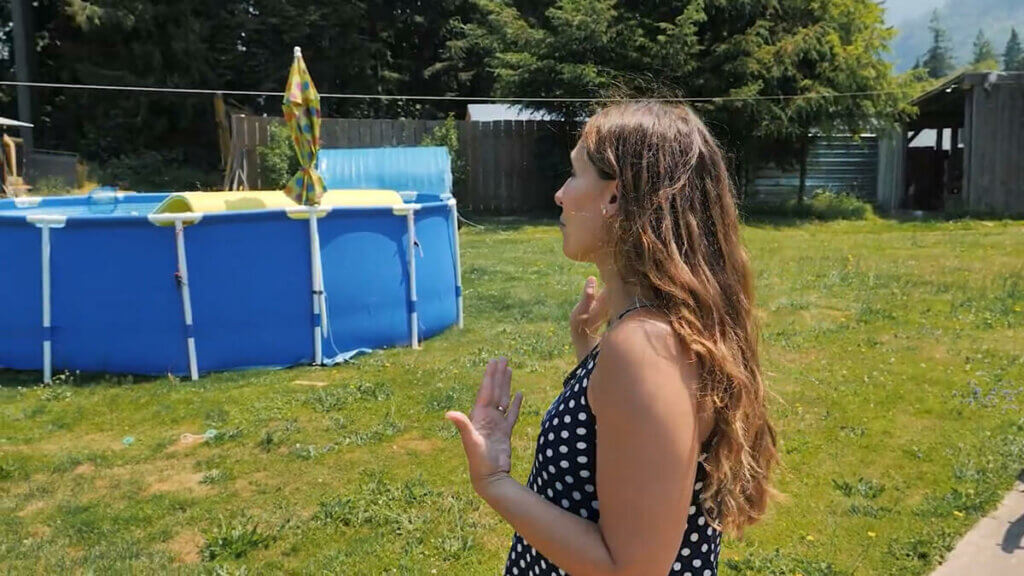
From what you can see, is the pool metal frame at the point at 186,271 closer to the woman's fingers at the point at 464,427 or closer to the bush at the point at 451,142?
the woman's fingers at the point at 464,427

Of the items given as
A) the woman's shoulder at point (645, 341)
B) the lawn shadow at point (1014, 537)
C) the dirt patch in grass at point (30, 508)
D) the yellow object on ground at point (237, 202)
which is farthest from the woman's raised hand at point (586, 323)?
the yellow object on ground at point (237, 202)

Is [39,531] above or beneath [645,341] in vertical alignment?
beneath

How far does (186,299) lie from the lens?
705 cm

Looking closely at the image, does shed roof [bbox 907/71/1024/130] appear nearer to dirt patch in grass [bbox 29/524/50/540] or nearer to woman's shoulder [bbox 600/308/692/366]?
dirt patch in grass [bbox 29/524/50/540]

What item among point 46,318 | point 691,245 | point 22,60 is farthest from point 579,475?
point 22,60

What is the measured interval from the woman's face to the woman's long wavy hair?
0.08 ft

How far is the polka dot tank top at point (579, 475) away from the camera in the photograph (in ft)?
5.00

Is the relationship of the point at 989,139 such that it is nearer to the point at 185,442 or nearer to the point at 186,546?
the point at 185,442

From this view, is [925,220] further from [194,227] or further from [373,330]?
[194,227]

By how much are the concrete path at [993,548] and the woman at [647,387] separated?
8.97 feet

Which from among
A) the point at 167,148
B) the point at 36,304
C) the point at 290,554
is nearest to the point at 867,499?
the point at 290,554

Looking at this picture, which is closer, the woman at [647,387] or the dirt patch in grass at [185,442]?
the woman at [647,387]

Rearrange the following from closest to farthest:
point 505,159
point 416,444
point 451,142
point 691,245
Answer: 1. point 691,245
2. point 416,444
3. point 451,142
4. point 505,159

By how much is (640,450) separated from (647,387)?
10 centimetres
